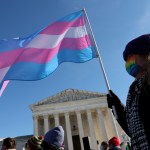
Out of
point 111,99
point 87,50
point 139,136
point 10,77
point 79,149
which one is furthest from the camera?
point 79,149

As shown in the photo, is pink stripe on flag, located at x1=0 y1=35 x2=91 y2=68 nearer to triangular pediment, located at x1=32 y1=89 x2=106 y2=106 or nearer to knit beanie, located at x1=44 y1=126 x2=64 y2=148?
knit beanie, located at x1=44 y1=126 x2=64 y2=148

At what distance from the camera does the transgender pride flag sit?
5.80m

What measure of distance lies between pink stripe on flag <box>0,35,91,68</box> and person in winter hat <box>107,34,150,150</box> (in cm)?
418

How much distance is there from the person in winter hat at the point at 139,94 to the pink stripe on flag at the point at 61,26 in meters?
4.78

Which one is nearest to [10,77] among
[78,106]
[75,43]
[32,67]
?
[32,67]

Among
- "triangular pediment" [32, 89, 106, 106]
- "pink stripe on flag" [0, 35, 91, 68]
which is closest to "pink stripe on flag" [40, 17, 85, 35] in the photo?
"pink stripe on flag" [0, 35, 91, 68]

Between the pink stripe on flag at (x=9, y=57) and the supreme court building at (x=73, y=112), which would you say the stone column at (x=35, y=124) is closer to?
the supreme court building at (x=73, y=112)

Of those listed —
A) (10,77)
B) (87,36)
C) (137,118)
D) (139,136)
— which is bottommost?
(139,136)

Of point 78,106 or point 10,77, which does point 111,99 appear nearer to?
point 10,77

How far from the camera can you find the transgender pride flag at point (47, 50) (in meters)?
5.80

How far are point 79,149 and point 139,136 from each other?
40.8 m

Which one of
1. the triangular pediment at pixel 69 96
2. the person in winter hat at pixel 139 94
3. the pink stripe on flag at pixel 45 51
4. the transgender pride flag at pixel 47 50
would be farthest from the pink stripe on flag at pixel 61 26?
the triangular pediment at pixel 69 96

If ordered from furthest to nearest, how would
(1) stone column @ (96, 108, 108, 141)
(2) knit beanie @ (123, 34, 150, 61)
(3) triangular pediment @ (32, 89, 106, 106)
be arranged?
1. (3) triangular pediment @ (32, 89, 106, 106)
2. (1) stone column @ (96, 108, 108, 141)
3. (2) knit beanie @ (123, 34, 150, 61)

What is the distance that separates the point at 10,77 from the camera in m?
5.66
